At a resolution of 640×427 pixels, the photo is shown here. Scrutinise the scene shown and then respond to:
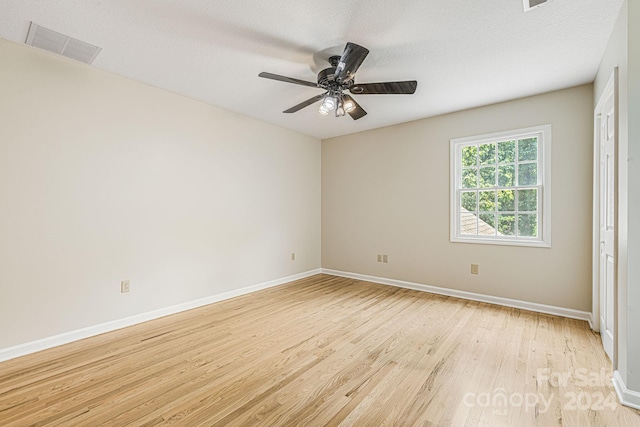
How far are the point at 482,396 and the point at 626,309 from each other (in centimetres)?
104

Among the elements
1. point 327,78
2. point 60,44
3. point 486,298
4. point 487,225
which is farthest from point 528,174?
point 60,44

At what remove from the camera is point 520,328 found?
295 centimetres

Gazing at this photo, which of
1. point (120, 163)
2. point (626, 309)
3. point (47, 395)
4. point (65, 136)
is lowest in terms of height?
point (47, 395)

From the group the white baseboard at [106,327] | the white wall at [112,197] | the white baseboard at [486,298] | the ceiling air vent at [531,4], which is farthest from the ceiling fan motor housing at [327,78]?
the white baseboard at [486,298]

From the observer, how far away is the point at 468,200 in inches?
158

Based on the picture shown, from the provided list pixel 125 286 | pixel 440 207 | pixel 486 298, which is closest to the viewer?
pixel 125 286

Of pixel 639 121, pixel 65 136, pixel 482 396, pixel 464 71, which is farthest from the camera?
pixel 464 71

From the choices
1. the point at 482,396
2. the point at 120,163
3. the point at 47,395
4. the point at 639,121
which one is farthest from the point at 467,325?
the point at 120,163

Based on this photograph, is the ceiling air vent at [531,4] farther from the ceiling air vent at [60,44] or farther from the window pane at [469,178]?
the ceiling air vent at [60,44]

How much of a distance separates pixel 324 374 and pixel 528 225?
310 centimetres

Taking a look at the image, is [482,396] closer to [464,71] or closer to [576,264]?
[576,264]

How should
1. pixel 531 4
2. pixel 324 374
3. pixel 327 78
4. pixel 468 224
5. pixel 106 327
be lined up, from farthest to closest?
pixel 468 224
pixel 106 327
pixel 327 78
pixel 324 374
pixel 531 4

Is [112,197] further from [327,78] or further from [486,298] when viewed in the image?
[486,298]

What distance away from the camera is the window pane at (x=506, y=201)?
12.0 feet
